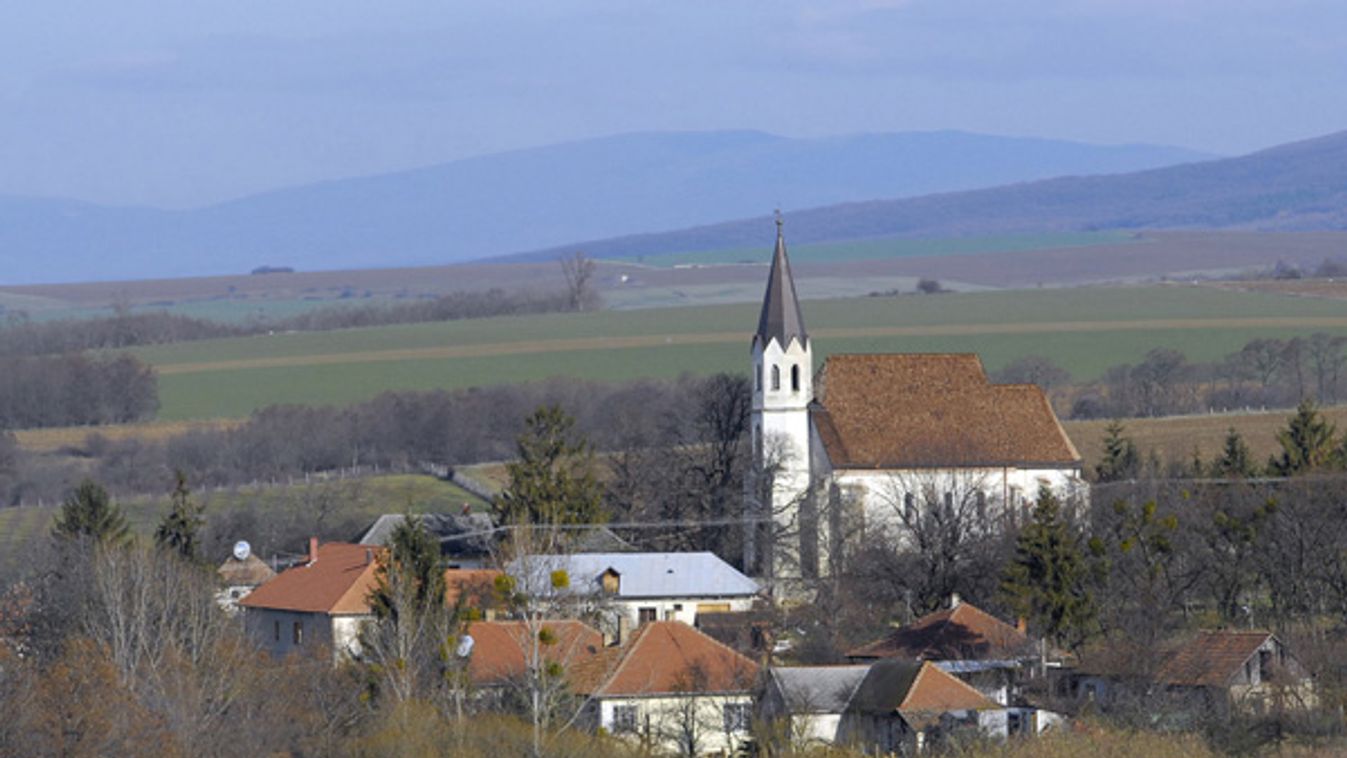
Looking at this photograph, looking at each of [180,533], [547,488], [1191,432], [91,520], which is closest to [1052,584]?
[547,488]

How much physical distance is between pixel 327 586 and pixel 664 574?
26.2 ft

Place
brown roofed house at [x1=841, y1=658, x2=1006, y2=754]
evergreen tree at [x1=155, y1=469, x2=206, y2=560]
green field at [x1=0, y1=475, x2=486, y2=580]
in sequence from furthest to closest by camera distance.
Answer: green field at [x1=0, y1=475, x2=486, y2=580] < evergreen tree at [x1=155, y1=469, x2=206, y2=560] < brown roofed house at [x1=841, y1=658, x2=1006, y2=754]

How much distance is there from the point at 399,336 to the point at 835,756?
116 m

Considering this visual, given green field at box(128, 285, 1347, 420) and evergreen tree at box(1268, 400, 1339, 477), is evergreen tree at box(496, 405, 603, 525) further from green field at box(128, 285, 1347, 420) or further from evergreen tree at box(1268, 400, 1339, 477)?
green field at box(128, 285, 1347, 420)

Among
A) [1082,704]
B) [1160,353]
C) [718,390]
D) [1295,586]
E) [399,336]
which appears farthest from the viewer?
[399,336]

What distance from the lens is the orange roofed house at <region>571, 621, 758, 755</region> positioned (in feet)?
166

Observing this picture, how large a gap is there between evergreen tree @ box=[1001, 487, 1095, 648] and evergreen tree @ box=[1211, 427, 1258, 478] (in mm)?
15415

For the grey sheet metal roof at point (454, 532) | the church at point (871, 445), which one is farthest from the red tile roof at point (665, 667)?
the church at point (871, 445)

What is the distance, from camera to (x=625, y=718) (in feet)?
169

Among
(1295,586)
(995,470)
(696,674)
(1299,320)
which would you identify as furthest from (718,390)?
(1299,320)

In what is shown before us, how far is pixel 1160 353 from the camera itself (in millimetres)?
123688

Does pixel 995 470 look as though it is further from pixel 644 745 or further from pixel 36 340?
pixel 36 340

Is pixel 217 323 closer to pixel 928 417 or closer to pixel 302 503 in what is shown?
pixel 302 503

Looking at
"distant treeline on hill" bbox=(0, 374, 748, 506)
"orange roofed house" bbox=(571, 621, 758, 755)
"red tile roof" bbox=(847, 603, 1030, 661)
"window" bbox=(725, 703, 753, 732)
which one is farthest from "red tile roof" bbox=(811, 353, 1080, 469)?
"window" bbox=(725, 703, 753, 732)
